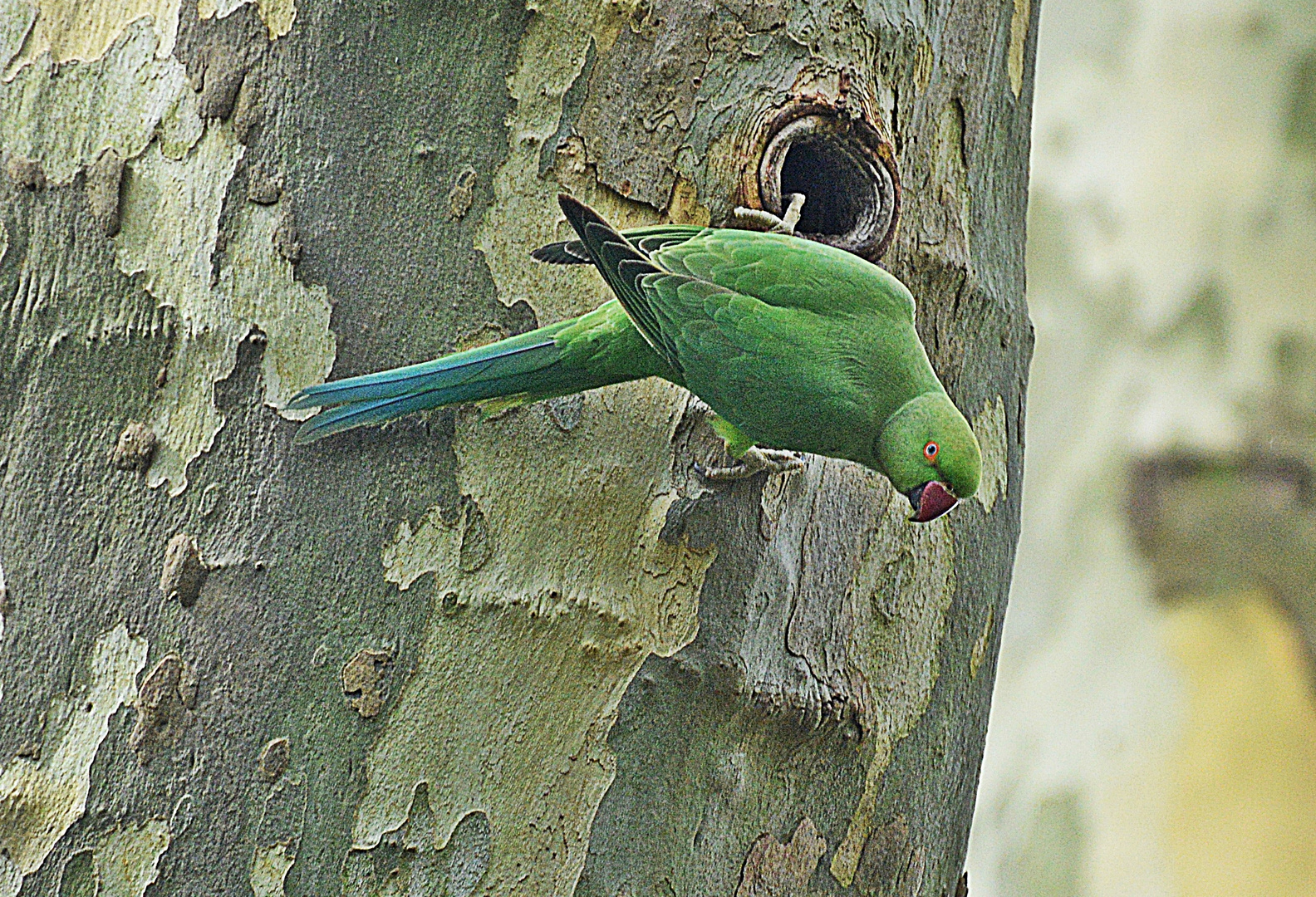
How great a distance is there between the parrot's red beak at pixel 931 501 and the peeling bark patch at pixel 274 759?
1.62ft

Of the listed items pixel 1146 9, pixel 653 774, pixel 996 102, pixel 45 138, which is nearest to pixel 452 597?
pixel 653 774

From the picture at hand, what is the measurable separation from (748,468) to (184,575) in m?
0.40

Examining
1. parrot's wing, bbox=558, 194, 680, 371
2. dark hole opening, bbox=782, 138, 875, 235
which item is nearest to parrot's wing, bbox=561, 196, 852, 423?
parrot's wing, bbox=558, 194, 680, 371

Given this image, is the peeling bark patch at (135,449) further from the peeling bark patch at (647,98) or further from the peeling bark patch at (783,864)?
the peeling bark patch at (783,864)

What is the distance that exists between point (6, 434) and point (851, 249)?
2.09 feet

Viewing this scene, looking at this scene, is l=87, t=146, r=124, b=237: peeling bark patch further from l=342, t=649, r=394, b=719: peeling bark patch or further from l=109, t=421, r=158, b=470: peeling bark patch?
l=342, t=649, r=394, b=719: peeling bark patch

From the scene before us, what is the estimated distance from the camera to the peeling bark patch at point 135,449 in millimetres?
802

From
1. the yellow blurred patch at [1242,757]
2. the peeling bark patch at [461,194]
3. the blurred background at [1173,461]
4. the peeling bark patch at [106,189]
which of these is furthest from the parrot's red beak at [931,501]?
the yellow blurred patch at [1242,757]

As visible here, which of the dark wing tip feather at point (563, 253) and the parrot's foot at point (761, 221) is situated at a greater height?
the parrot's foot at point (761, 221)

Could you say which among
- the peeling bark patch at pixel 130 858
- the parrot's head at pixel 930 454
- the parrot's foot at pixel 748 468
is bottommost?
the peeling bark patch at pixel 130 858

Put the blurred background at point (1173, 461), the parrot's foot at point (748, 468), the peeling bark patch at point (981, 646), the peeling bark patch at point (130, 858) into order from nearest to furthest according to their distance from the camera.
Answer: the peeling bark patch at point (130, 858)
the parrot's foot at point (748, 468)
the peeling bark patch at point (981, 646)
the blurred background at point (1173, 461)

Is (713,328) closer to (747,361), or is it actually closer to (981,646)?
(747,361)

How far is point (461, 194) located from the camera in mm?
843

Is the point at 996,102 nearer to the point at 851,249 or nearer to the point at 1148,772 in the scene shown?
the point at 851,249
